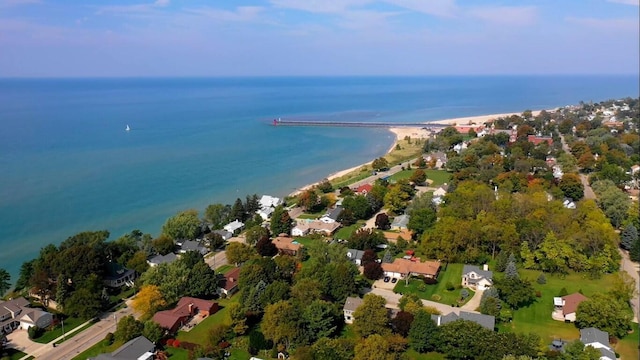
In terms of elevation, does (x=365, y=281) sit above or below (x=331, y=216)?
below

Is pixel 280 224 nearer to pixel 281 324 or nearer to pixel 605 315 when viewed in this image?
pixel 281 324

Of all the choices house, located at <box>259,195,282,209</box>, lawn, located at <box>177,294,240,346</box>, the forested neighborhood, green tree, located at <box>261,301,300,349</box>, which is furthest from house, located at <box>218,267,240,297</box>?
house, located at <box>259,195,282,209</box>

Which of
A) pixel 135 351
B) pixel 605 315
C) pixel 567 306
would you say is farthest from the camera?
pixel 567 306

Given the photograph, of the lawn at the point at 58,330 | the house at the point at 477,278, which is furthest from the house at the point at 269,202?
the lawn at the point at 58,330

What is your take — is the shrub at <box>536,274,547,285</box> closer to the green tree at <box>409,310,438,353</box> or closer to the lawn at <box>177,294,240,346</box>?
the green tree at <box>409,310,438,353</box>

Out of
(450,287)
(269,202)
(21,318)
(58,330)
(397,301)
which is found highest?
(269,202)

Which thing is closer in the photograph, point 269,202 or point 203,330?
point 203,330

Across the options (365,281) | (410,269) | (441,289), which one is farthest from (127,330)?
(441,289)
